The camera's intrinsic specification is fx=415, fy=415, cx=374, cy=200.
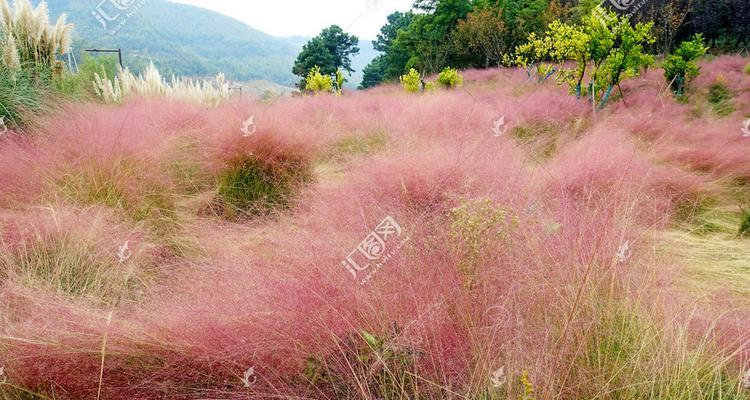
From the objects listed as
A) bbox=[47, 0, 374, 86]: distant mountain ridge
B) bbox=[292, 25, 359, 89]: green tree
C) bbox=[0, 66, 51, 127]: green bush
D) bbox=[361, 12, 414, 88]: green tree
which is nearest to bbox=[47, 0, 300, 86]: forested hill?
bbox=[47, 0, 374, 86]: distant mountain ridge

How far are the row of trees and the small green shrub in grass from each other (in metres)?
6.19

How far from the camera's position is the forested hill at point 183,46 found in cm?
7725

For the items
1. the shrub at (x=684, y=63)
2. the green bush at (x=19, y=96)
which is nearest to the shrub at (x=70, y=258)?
the green bush at (x=19, y=96)

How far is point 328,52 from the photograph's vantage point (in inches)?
1337

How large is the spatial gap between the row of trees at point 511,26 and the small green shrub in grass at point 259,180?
6194 mm

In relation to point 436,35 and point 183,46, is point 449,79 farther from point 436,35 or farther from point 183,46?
point 183,46

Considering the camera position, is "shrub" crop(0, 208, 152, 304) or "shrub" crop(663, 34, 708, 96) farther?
"shrub" crop(663, 34, 708, 96)

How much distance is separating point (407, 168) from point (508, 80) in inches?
468

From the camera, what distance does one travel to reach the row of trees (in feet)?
39.7

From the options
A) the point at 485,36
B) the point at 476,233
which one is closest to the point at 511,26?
the point at 485,36

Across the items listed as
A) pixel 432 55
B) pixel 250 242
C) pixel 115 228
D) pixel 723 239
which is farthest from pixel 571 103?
pixel 432 55

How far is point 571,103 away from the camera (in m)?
7.22

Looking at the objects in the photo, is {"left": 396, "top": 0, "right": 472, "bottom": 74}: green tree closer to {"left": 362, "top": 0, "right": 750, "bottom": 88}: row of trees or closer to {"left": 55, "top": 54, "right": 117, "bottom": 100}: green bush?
{"left": 362, "top": 0, "right": 750, "bottom": 88}: row of trees

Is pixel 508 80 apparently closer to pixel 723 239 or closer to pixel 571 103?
pixel 571 103
